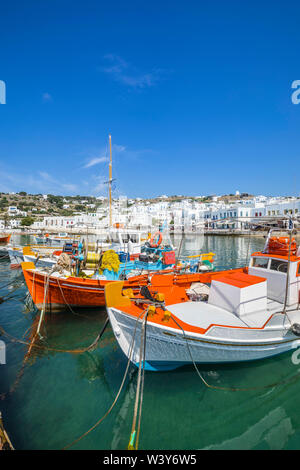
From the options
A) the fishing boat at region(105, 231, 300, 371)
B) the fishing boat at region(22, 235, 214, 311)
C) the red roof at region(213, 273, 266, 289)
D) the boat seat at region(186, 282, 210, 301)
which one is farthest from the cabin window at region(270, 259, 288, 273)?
the fishing boat at region(22, 235, 214, 311)

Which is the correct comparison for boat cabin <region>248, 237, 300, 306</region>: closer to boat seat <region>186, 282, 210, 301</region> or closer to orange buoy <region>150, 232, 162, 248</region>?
boat seat <region>186, 282, 210, 301</region>

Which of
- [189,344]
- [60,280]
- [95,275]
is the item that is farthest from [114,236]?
[189,344]

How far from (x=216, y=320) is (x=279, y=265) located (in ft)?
10.4

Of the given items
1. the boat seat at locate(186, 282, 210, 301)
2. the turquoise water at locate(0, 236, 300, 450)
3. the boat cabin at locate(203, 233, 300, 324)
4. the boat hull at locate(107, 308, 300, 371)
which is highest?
the boat cabin at locate(203, 233, 300, 324)

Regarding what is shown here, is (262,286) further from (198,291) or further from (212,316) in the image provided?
(198,291)

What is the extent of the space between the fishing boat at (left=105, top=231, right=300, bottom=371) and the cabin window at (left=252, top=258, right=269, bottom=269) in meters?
0.18

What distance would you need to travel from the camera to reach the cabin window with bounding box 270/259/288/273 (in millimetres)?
7281

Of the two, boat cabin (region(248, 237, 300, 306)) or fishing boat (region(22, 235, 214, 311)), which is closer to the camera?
boat cabin (region(248, 237, 300, 306))

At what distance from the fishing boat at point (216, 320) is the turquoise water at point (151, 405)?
1.66 feet

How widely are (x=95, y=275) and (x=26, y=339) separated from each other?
3813mm

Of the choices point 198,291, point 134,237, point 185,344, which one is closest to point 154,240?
point 134,237

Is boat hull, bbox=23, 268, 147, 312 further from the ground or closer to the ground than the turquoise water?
further from the ground

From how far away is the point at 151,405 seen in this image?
4988 mm
